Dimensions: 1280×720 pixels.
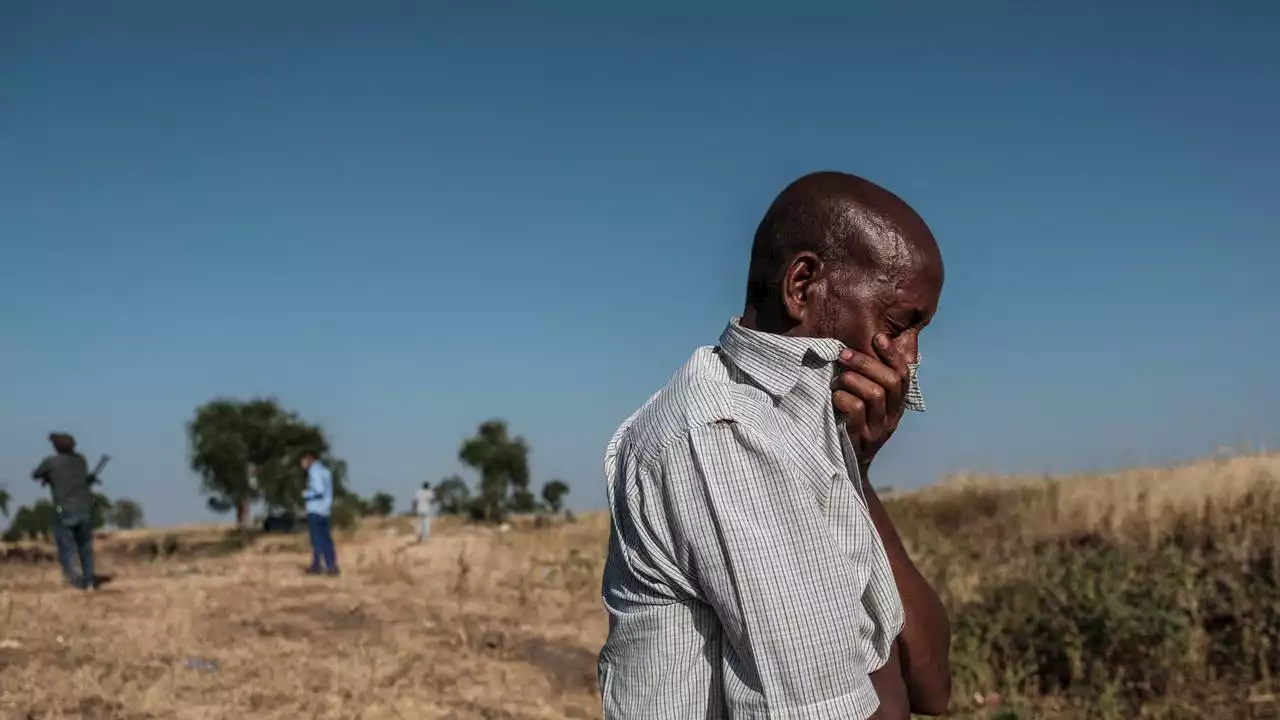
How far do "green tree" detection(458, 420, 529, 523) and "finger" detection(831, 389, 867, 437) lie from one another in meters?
32.8

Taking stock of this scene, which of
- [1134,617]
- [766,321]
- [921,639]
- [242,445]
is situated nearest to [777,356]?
[766,321]

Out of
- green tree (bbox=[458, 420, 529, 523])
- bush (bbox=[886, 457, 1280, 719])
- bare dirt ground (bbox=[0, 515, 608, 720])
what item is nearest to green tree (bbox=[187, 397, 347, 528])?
green tree (bbox=[458, 420, 529, 523])

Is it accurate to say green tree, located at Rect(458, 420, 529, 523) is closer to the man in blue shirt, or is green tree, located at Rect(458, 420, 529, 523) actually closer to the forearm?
the man in blue shirt

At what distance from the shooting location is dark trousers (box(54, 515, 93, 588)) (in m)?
11.0

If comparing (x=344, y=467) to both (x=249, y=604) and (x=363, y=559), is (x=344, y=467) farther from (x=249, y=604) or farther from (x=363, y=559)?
(x=249, y=604)

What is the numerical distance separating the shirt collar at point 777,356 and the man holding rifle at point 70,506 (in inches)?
443

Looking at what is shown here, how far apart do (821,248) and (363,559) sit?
44.6 feet

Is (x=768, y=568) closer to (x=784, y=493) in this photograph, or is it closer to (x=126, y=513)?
(x=784, y=493)

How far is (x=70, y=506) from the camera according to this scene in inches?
437

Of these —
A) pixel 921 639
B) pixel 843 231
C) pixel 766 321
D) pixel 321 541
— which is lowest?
pixel 321 541

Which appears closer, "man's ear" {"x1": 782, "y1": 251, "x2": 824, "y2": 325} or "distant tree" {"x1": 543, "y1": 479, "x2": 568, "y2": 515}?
"man's ear" {"x1": 782, "y1": 251, "x2": 824, "y2": 325}

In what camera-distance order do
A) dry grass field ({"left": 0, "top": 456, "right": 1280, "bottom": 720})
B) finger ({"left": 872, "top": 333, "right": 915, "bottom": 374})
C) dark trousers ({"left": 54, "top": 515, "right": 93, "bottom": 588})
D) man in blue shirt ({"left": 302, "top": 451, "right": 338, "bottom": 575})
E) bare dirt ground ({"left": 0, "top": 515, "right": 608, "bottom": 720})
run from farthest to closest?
man in blue shirt ({"left": 302, "top": 451, "right": 338, "bottom": 575})
dark trousers ({"left": 54, "top": 515, "right": 93, "bottom": 588})
bare dirt ground ({"left": 0, "top": 515, "right": 608, "bottom": 720})
dry grass field ({"left": 0, "top": 456, "right": 1280, "bottom": 720})
finger ({"left": 872, "top": 333, "right": 915, "bottom": 374})

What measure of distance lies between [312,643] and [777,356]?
6672mm

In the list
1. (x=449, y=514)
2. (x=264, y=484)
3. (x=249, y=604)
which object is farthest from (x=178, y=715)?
(x=449, y=514)
